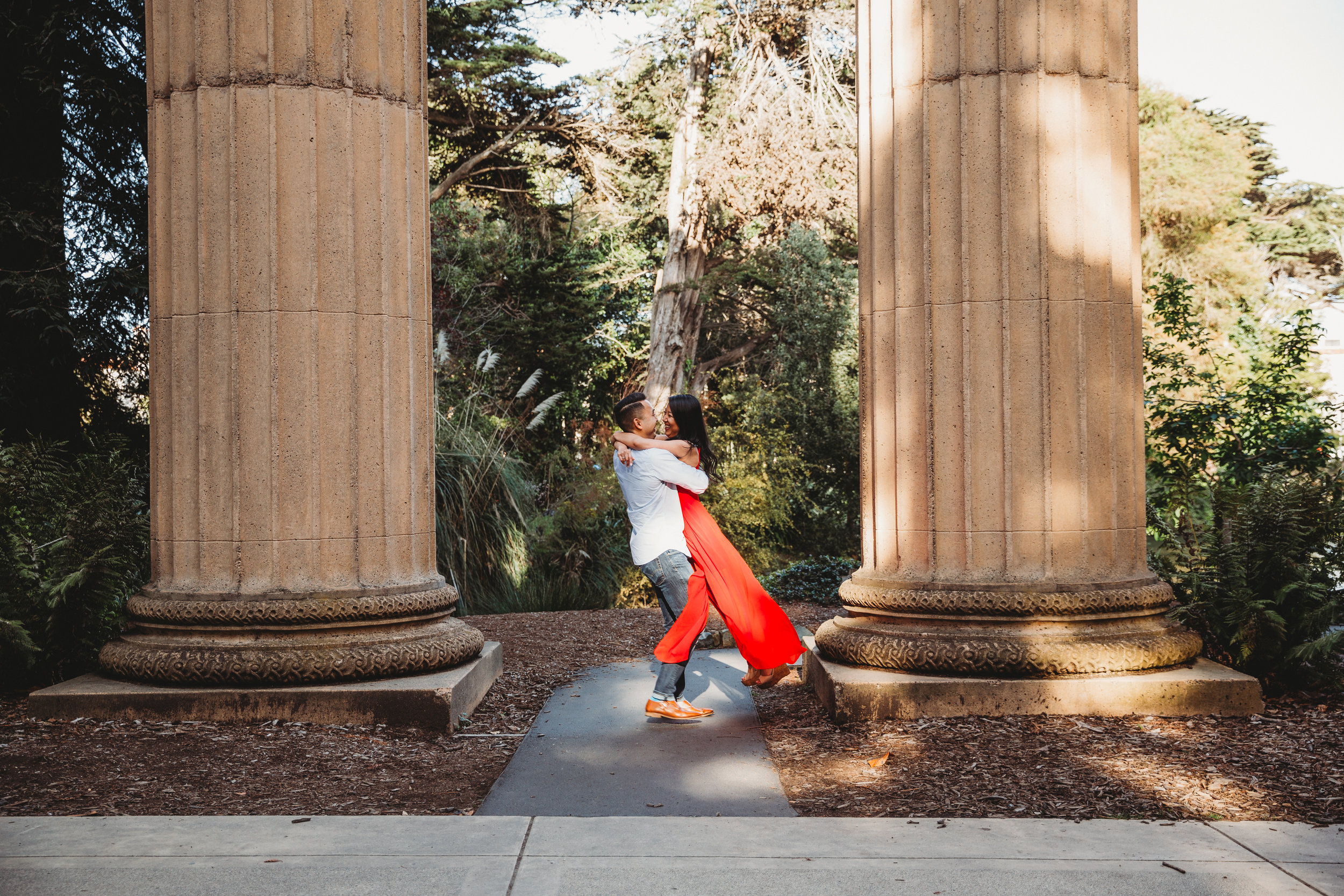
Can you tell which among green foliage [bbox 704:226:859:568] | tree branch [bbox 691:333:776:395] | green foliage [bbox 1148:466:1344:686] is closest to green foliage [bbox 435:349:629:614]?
green foliage [bbox 704:226:859:568]

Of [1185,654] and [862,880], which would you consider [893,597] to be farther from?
[862,880]

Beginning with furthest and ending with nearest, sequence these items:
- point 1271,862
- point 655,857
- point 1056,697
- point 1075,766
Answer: point 1056,697 → point 1075,766 → point 655,857 → point 1271,862

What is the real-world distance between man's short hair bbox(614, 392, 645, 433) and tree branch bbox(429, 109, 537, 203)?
15.0 m

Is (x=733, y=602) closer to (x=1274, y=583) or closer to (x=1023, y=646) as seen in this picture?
(x=1023, y=646)

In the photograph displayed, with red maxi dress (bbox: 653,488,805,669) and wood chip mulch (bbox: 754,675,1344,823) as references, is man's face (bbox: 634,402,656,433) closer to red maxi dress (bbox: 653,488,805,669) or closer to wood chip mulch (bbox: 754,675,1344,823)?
red maxi dress (bbox: 653,488,805,669)

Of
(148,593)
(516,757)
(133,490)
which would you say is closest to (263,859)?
(516,757)

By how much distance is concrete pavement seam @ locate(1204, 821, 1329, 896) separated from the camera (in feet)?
10.7

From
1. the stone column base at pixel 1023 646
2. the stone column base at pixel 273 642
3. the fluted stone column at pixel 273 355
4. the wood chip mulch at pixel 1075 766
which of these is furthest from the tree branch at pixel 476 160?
the wood chip mulch at pixel 1075 766

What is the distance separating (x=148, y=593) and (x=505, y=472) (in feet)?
23.0

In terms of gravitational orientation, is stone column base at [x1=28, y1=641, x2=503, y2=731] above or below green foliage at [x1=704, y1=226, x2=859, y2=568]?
below

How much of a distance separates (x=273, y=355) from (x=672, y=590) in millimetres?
2641

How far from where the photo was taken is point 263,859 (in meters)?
3.58

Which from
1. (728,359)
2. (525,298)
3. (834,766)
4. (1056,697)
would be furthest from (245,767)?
(728,359)

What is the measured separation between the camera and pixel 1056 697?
18.3ft
